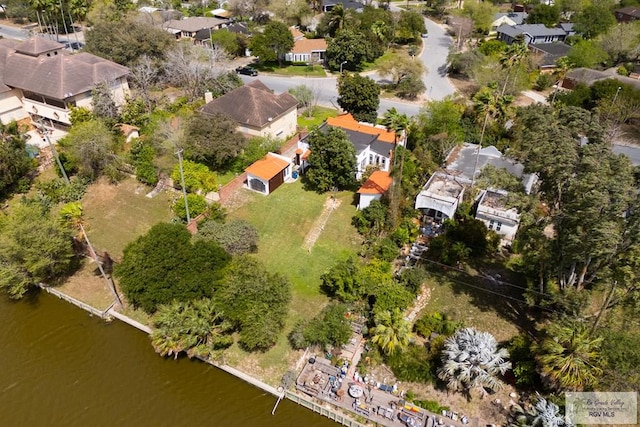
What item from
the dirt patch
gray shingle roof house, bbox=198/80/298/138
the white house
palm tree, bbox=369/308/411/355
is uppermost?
gray shingle roof house, bbox=198/80/298/138

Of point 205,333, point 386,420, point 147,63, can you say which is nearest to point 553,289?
point 386,420

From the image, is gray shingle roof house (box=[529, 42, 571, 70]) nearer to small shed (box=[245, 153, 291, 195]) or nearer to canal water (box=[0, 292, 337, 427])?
small shed (box=[245, 153, 291, 195])

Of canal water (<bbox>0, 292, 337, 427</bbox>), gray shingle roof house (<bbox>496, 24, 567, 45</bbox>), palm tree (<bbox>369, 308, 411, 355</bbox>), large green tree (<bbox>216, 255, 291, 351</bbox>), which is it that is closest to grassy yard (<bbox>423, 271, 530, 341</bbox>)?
palm tree (<bbox>369, 308, 411, 355</bbox>)

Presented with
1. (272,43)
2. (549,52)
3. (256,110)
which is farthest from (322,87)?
(549,52)

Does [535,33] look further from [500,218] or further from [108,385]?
[108,385]

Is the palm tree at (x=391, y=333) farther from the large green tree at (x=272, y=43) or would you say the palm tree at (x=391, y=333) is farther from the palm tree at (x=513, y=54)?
the large green tree at (x=272, y=43)

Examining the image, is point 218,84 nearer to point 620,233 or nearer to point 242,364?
point 242,364

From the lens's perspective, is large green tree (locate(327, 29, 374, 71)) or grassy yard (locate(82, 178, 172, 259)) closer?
grassy yard (locate(82, 178, 172, 259))
